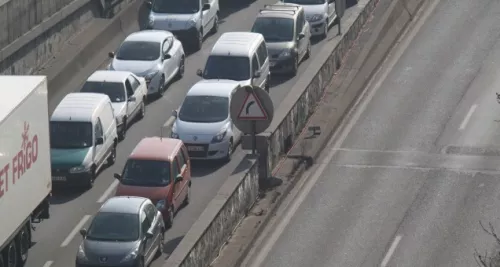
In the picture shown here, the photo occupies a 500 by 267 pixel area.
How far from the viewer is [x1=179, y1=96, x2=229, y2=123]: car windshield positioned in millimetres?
38188

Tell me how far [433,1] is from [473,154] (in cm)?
1492

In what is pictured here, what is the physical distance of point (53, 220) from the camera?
34.2 metres

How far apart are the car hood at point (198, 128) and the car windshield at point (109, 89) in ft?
7.80

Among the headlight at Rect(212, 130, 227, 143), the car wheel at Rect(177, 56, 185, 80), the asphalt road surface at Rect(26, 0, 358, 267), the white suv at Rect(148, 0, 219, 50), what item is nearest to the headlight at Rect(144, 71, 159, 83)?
the asphalt road surface at Rect(26, 0, 358, 267)

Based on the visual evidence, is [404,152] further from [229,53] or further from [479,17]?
[479,17]

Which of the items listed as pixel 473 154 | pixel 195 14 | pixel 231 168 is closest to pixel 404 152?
pixel 473 154

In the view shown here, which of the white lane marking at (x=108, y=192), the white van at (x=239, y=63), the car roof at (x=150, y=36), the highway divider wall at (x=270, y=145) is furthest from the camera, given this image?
the car roof at (x=150, y=36)

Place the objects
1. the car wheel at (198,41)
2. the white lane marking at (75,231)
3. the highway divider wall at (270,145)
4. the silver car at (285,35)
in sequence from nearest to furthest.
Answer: the highway divider wall at (270,145) → the white lane marking at (75,231) → the silver car at (285,35) → the car wheel at (198,41)

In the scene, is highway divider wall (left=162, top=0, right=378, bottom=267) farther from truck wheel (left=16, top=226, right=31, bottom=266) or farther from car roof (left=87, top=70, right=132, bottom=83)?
truck wheel (left=16, top=226, right=31, bottom=266)

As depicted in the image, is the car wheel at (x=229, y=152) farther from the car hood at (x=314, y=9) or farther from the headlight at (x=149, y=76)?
the car hood at (x=314, y=9)

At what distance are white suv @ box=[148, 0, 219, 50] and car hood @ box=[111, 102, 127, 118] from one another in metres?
7.49

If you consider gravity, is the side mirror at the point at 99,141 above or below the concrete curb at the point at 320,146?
above

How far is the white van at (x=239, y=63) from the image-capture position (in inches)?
1654

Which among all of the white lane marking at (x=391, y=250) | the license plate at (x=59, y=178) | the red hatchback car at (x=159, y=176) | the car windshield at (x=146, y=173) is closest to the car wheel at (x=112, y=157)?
the license plate at (x=59, y=178)
